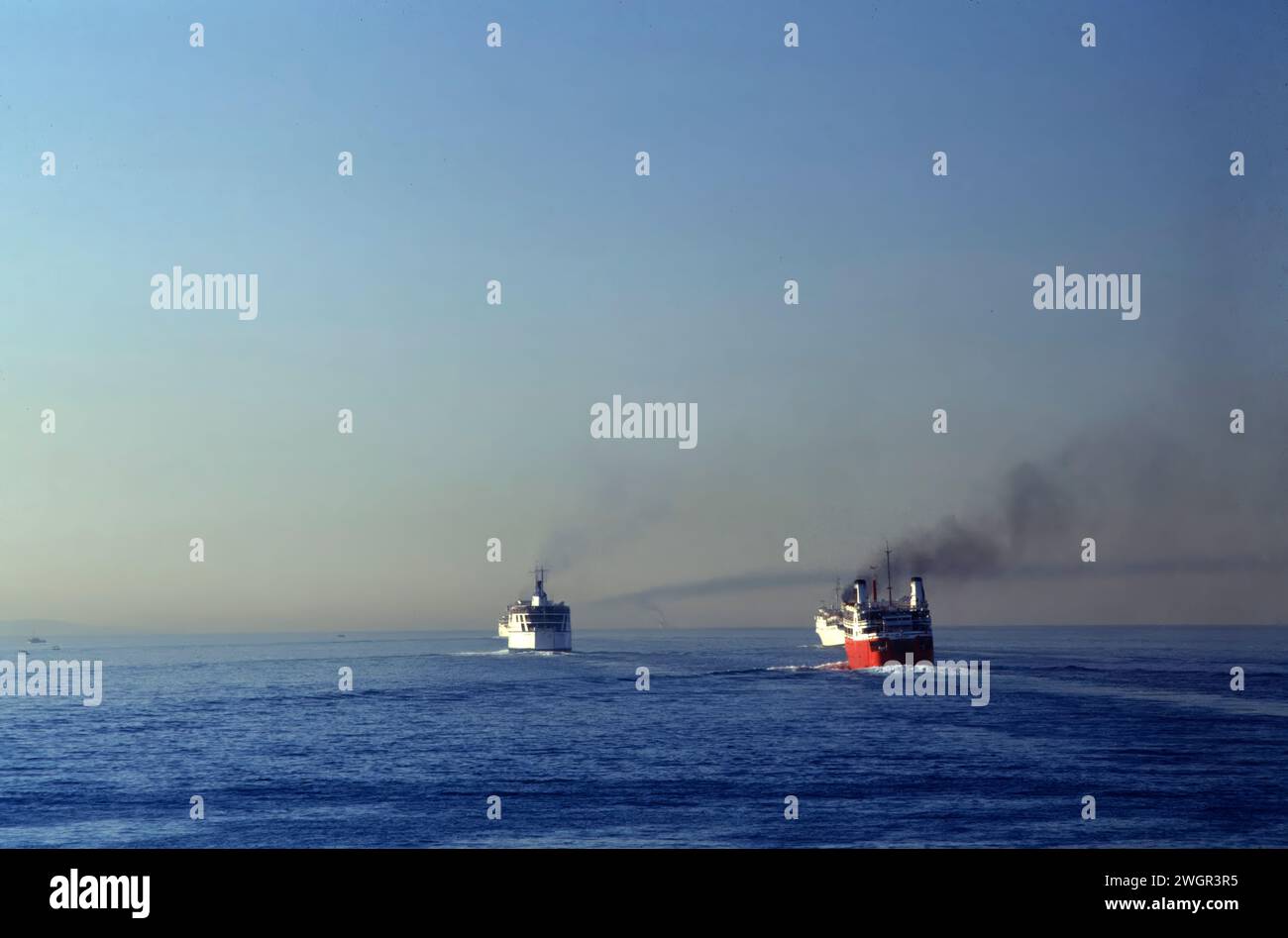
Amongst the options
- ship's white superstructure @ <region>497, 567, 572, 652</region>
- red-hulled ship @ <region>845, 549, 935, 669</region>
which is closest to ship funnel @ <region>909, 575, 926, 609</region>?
red-hulled ship @ <region>845, 549, 935, 669</region>

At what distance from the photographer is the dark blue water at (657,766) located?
41156 millimetres

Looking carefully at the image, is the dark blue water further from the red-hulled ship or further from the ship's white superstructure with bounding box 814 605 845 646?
the ship's white superstructure with bounding box 814 605 845 646

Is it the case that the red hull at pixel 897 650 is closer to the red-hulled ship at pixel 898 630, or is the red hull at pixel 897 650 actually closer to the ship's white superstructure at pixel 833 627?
the red-hulled ship at pixel 898 630

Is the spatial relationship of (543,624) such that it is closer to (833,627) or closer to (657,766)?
(833,627)

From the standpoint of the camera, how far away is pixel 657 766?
54.9 m

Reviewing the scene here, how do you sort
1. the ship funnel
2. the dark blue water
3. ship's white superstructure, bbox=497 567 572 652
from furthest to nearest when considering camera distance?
ship's white superstructure, bbox=497 567 572 652 < the ship funnel < the dark blue water

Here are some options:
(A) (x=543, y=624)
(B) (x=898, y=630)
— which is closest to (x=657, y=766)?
(B) (x=898, y=630)

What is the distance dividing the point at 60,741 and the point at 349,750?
18268 millimetres

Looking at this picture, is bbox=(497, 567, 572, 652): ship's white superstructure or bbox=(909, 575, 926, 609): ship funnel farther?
bbox=(497, 567, 572, 652): ship's white superstructure

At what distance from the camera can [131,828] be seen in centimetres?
4262

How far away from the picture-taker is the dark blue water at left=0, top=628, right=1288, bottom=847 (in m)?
41.2
